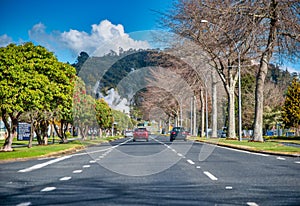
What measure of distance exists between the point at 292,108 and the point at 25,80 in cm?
5466

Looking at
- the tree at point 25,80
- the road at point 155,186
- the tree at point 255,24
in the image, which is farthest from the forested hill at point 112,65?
the road at point 155,186

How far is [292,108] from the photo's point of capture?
7231cm

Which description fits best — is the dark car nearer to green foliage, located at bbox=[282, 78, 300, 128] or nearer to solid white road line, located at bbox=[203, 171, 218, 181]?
green foliage, located at bbox=[282, 78, 300, 128]

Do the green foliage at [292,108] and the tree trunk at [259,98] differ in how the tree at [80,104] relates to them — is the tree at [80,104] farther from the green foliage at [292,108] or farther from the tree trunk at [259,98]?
the green foliage at [292,108]

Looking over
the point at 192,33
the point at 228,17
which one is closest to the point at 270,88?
the point at 192,33

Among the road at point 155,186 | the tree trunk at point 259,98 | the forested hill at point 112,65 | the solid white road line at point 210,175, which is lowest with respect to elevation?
the road at point 155,186

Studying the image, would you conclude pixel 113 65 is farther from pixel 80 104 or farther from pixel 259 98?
pixel 259 98

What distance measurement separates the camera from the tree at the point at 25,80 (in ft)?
86.9

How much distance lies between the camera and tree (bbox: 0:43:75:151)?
26.5 metres

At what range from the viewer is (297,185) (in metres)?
10.5

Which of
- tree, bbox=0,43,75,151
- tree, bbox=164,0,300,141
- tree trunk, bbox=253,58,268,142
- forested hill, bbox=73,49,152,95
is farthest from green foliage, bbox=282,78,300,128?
tree, bbox=0,43,75,151

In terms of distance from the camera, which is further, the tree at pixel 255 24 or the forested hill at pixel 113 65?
the forested hill at pixel 113 65

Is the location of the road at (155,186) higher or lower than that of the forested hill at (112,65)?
lower

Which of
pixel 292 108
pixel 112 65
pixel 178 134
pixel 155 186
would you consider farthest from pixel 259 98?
pixel 292 108
